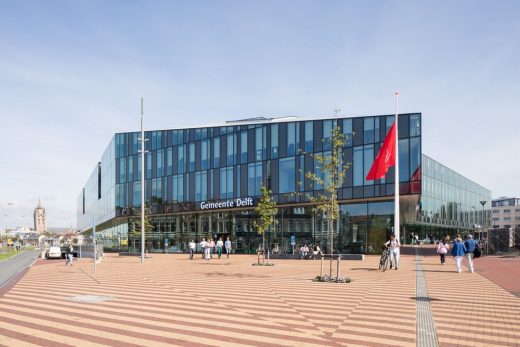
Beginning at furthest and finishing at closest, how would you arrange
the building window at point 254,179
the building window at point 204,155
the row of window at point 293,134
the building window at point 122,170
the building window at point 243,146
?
1. the building window at point 122,170
2. the building window at point 204,155
3. the building window at point 243,146
4. the building window at point 254,179
5. the row of window at point 293,134

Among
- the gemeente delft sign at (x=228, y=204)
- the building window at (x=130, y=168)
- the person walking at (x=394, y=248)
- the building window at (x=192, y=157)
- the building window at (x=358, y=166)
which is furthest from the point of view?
the building window at (x=130, y=168)

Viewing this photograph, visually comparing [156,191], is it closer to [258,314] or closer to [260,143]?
[260,143]

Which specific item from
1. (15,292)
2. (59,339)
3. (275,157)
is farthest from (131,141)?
(59,339)

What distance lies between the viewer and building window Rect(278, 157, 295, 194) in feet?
151

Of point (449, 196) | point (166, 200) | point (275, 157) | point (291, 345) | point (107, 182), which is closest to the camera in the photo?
point (291, 345)

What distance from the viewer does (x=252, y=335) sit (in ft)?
30.3

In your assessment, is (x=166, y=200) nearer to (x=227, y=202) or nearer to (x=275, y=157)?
(x=227, y=202)

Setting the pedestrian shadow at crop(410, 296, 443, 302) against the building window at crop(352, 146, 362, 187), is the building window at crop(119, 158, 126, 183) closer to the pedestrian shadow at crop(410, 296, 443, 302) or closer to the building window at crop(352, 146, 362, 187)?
the building window at crop(352, 146, 362, 187)

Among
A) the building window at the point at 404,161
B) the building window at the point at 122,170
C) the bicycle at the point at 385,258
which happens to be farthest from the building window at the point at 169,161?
the bicycle at the point at 385,258

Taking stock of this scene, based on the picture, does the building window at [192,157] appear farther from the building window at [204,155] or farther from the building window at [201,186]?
the building window at [204,155]

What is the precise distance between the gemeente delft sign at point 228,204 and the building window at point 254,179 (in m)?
0.85

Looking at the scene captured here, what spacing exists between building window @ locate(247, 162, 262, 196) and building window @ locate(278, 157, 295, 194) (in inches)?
96.2

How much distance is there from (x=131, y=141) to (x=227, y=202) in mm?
18761

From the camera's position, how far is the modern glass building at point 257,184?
41.4 meters
